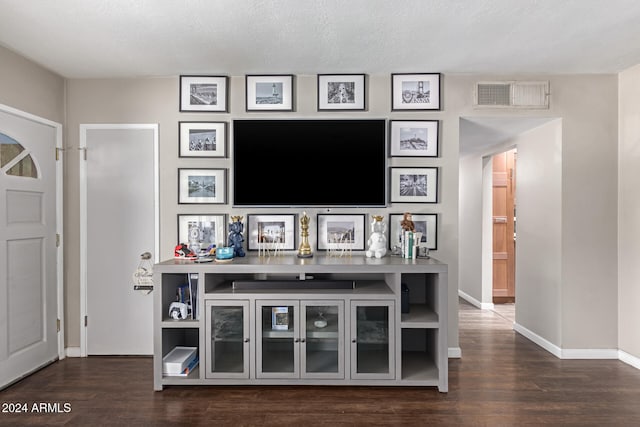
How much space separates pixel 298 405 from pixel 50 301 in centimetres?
225

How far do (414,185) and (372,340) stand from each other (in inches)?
52.6

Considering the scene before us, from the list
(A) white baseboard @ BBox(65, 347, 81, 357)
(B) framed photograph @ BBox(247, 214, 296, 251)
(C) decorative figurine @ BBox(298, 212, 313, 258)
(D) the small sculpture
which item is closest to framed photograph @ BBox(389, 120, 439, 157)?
(D) the small sculpture

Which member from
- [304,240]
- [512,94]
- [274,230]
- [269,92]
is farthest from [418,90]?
[274,230]

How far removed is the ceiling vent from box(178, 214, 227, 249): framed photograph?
2420 mm

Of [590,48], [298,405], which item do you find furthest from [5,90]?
[590,48]

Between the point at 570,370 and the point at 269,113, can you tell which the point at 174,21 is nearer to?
the point at 269,113

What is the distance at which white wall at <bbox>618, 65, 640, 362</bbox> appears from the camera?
297 centimetres

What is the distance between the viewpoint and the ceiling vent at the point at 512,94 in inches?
124

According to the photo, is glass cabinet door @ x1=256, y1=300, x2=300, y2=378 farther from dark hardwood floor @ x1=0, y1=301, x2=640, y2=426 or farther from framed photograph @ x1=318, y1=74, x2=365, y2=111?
framed photograph @ x1=318, y1=74, x2=365, y2=111

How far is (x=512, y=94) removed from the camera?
10.3 ft

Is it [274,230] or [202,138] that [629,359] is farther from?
[202,138]

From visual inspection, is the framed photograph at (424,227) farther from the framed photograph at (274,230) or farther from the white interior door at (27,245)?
the white interior door at (27,245)

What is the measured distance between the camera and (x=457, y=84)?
318cm

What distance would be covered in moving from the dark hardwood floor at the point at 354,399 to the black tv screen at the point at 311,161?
1.47 metres
